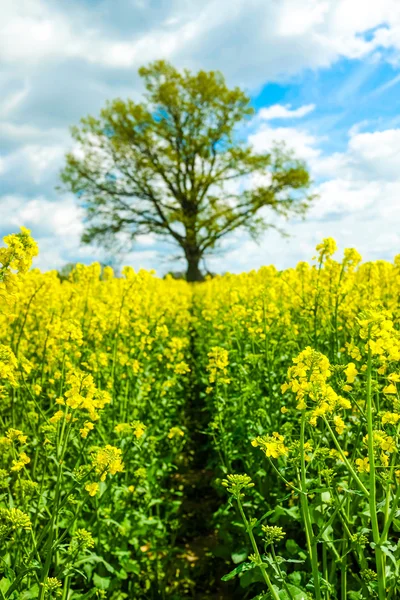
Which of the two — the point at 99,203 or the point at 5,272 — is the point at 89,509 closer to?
the point at 5,272

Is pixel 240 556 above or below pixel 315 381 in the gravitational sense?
below

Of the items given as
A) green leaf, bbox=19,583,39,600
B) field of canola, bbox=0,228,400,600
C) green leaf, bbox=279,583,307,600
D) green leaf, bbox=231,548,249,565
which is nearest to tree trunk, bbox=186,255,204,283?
field of canola, bbox=0,228,400,600

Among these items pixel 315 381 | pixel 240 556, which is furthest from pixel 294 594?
pixel 240 556

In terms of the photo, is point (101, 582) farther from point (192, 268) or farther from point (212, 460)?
point (192, 268)

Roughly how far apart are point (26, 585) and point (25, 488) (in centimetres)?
46

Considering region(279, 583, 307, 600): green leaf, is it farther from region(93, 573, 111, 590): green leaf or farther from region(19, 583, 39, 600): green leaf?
region(93, 573, 111, 590): green leaf

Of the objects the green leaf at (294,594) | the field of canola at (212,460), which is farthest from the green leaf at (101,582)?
the green leaf at (294,594)

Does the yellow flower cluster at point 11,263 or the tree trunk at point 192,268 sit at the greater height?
the tree trunk at point 192,268

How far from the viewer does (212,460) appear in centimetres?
448

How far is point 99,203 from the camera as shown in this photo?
97.9 feet

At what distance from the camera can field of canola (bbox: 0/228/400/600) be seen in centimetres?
209

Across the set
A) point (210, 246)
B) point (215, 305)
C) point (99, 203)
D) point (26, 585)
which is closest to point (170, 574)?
point (26, 585)

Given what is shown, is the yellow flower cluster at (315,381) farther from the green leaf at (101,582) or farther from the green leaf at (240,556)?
the green leaf at (101,582)

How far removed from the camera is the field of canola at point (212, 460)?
2094mm
